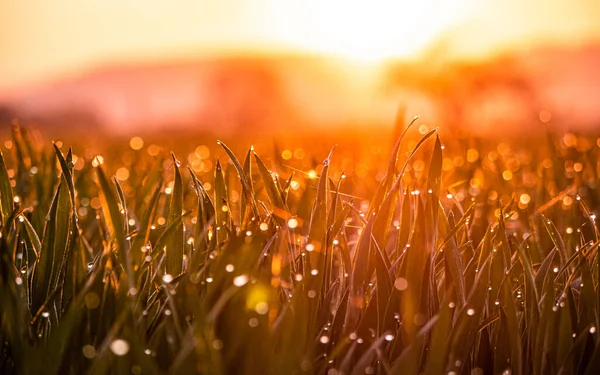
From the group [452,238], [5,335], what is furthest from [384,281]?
[5,335]

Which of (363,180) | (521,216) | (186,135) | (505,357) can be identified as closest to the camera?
(505,357)

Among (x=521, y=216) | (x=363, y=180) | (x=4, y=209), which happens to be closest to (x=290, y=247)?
(x=4, y=209)

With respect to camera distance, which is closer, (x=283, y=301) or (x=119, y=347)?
(x=119, y=347)

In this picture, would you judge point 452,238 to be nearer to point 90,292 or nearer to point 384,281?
point 384,281

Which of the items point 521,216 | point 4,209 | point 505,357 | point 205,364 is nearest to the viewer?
point 205,364

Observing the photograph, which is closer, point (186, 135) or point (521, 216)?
point (521, 216)

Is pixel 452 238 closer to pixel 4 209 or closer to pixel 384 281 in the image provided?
pixel 384 281

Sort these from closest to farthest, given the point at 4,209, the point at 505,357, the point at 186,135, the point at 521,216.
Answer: the point at 505,357, the point at 4,209, the point at 521,216, the point at 186,135

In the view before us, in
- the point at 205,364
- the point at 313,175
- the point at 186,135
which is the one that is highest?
the point at 313,175

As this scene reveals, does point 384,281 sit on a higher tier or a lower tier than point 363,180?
higher
